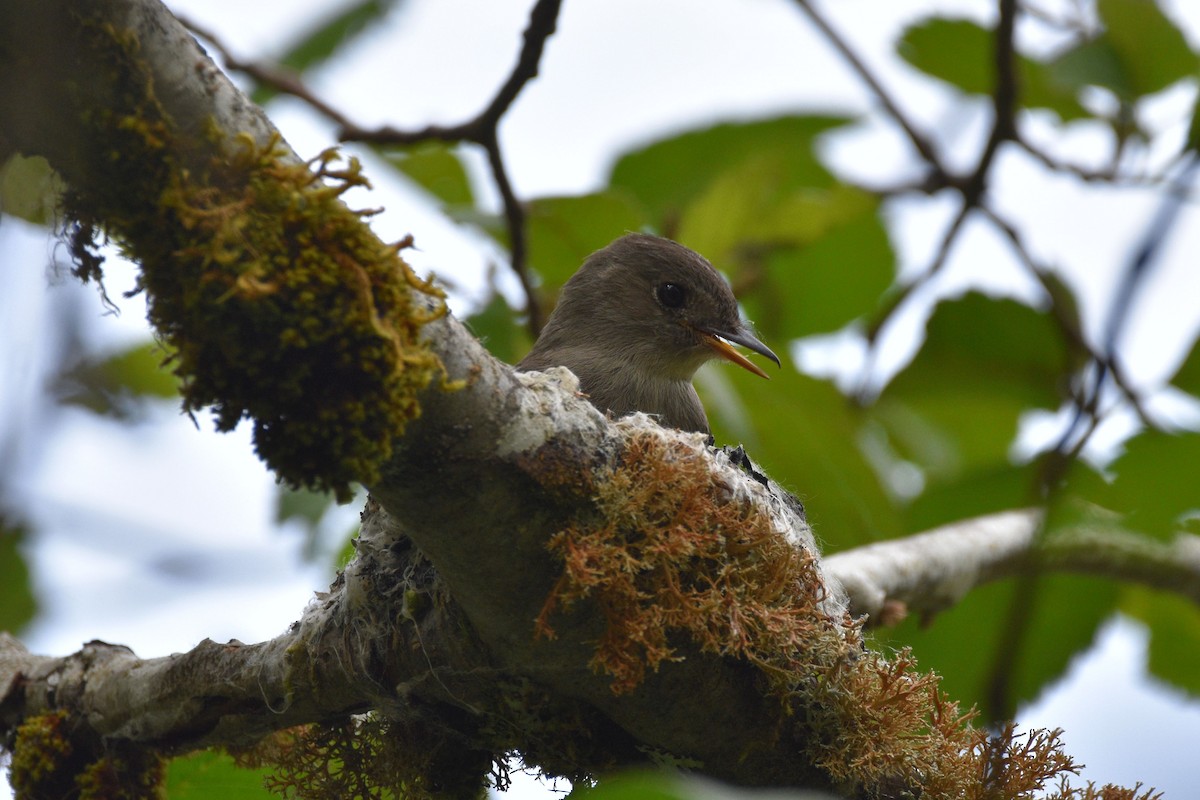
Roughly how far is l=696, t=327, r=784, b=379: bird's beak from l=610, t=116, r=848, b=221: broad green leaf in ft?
2.31

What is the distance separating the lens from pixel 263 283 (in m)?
2.18

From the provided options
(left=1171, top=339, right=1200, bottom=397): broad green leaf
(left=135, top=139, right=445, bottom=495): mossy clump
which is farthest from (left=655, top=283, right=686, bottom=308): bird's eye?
(left=135, top=139, right=445, bottom=495): mossy clump

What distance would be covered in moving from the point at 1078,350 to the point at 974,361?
0.46 meters

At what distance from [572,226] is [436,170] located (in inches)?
→ 28.8

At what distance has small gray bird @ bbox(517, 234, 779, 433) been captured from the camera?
555 cm

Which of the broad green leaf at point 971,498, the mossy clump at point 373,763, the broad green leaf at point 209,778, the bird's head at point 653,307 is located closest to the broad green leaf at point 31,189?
the mossy clump at point 373,763

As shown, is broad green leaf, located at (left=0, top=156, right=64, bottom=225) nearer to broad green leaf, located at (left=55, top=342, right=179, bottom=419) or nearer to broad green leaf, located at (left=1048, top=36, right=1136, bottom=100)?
broad green leaf, located at (left=55, top=342, right=179, bottom=419)

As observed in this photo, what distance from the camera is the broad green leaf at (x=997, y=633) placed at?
15.2 feet

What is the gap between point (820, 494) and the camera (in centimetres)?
531

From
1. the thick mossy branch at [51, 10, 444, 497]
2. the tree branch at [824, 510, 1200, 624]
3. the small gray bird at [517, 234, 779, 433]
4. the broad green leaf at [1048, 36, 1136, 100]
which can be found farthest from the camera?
the small gray bird at [517, 234, 779, 433]

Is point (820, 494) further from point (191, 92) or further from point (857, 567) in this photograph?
point (191, 92)

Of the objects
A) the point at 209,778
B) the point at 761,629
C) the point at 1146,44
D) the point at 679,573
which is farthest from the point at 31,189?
the point at 1146,44

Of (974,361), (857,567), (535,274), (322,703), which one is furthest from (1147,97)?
(322,703)

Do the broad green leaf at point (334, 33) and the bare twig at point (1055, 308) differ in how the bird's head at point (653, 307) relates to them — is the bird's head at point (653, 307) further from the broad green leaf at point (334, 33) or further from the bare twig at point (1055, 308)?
the broad green leaf at point (334, 33)
